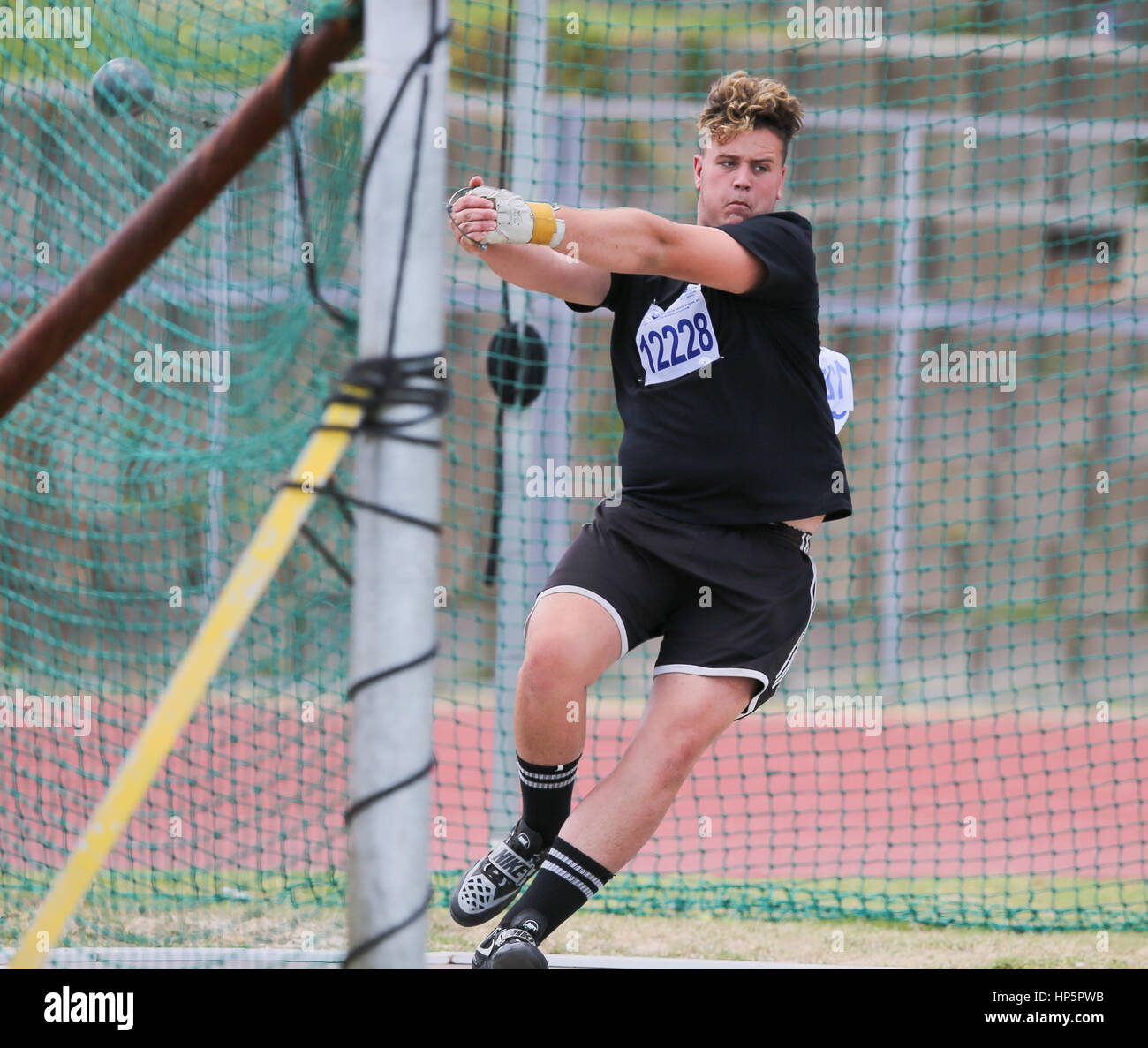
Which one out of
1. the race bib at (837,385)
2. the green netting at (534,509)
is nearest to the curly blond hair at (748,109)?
the race bib at (837,385)

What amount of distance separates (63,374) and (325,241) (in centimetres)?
209

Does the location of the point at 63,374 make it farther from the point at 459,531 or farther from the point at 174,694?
the point at 459,531

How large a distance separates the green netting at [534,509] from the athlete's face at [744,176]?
33.4 inches

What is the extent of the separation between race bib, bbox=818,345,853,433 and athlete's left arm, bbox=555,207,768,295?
656mm

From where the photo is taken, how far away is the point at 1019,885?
4.63m

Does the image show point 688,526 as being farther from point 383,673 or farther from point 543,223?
point 383,673

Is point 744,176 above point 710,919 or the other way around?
above

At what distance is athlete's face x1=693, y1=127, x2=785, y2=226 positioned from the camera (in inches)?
113

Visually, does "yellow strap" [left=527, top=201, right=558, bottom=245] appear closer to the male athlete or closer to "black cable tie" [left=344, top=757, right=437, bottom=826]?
the male athlete

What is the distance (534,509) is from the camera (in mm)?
6578

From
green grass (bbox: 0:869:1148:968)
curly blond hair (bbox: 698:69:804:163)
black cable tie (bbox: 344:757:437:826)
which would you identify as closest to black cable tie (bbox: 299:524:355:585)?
black cable tie (bbox: 344:757:437:826)

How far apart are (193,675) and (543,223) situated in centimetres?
99

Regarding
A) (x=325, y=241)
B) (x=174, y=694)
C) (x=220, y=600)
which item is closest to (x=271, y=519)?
(x=220, y=600)

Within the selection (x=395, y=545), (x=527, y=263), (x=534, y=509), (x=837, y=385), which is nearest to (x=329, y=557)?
(x=395, y=545)
